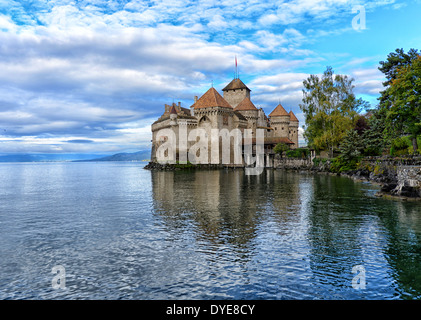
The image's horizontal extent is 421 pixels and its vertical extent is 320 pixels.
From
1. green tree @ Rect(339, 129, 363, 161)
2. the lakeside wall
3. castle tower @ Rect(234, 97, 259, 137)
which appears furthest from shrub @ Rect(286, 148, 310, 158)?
green tree @ Rect(339, 129, 363, 161)

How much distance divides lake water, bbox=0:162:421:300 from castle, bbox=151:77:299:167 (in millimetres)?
58167

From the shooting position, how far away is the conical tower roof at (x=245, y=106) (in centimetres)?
8738

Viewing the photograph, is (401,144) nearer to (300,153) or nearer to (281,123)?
(300,153)

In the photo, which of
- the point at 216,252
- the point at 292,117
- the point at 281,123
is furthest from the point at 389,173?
the point at 292,117

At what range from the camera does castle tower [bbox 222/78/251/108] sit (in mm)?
92562

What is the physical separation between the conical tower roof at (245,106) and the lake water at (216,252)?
6685 cm

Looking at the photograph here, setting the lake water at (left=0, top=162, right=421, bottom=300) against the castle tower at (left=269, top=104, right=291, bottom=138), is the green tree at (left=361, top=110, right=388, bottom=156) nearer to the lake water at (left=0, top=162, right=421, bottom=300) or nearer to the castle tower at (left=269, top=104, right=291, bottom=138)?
the lake water at (left=0, top=162, right=421, bottom=300)

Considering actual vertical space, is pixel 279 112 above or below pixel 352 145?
above

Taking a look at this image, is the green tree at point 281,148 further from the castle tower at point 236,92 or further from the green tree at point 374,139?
the green tree at point 374,139

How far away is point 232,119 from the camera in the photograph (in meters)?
81.8

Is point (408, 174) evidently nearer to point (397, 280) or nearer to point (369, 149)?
point (397, 280)

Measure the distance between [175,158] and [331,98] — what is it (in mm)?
42928

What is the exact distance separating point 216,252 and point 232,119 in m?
71.0

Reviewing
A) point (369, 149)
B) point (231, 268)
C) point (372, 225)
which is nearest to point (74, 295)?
point (231, 268)
